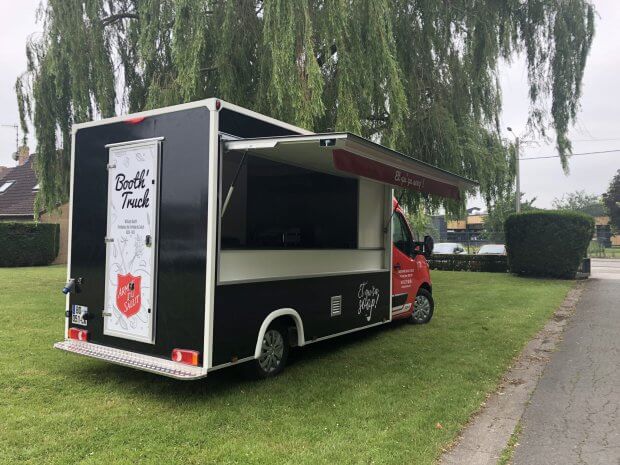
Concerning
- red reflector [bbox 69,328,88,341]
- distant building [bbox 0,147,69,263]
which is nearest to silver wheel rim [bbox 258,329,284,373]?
red reflector [bbox 69,328,88,341]

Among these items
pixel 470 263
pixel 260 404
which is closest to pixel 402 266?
pixel 260 404

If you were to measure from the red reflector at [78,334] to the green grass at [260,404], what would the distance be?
1.29 feet

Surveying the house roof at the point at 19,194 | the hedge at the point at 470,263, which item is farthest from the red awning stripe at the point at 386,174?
the house roof at the point at 19,194

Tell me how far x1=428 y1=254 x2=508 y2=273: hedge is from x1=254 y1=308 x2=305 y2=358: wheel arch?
13902mm

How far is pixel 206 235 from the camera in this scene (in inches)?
169

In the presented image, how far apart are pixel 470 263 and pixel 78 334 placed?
16341 millimetres

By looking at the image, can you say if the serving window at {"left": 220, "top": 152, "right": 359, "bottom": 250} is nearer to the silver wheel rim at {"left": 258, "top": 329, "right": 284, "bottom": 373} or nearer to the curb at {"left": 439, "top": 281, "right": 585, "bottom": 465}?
the silver wheel rim at {"left": 258, "top": 329, "right": 284, "bottom": 373}

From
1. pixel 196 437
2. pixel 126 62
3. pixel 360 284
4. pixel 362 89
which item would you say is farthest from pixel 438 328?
pixel 126 62

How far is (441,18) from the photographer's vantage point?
393 inches

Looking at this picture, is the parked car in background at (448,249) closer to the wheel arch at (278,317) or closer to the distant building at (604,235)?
the distant building at (604,235)

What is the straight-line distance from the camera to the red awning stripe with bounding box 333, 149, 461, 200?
14.5 feet

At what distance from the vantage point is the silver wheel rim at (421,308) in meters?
8.34

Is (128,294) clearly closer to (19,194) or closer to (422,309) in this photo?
(422,309)

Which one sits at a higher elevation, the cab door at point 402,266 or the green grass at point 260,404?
the cab door at point 402,266
